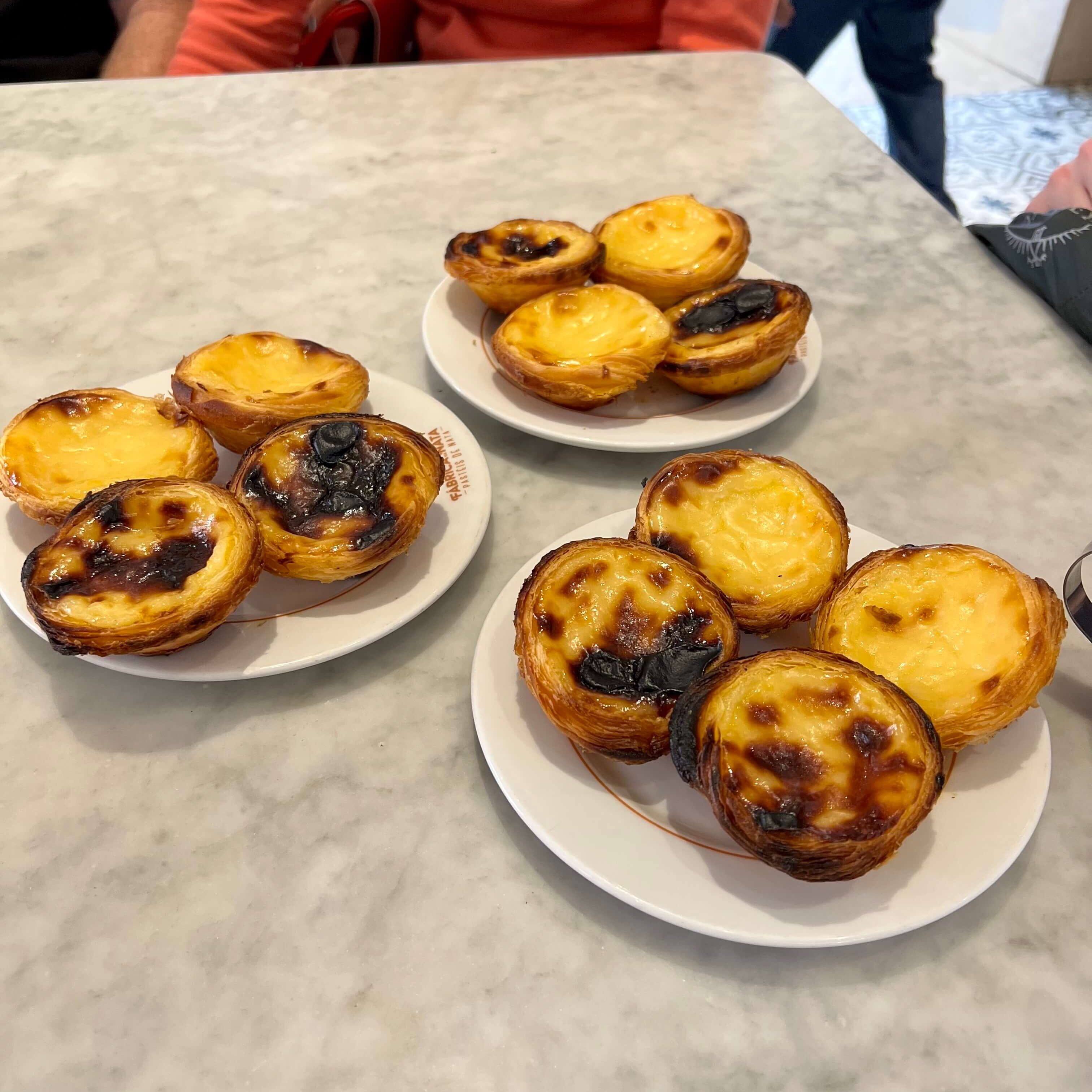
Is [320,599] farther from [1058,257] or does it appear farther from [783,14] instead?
[783,14]

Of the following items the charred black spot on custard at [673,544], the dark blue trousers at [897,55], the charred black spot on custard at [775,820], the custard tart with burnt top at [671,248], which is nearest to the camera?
the charred black spot on custard at [775,820]

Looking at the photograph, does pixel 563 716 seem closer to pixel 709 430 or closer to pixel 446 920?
pixel 446 920

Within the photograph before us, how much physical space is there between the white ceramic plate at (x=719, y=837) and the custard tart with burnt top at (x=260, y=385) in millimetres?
585

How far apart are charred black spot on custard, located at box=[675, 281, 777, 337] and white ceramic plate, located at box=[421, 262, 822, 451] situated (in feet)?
0.40

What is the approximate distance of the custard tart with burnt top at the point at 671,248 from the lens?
1888 mm

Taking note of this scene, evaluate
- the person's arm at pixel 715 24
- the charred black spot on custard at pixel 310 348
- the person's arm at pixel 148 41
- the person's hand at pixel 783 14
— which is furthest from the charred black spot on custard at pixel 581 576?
the person's hand at pixel 783 14

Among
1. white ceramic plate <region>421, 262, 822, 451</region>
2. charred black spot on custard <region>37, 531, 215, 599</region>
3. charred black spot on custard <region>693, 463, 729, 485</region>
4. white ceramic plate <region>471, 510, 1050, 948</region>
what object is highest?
charred black spot on custard <region>693, 463, 729, 485</region>

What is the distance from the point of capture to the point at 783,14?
3.87 m

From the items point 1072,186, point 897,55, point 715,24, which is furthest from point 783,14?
point 1072,186

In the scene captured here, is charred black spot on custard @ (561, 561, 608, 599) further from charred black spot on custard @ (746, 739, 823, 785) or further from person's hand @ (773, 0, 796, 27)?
person's hand @ (773, 0, 796, 27)

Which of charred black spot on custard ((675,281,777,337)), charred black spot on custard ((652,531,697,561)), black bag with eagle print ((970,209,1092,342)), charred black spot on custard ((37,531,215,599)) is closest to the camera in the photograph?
charred black spot on custard ((37,531,215,599))

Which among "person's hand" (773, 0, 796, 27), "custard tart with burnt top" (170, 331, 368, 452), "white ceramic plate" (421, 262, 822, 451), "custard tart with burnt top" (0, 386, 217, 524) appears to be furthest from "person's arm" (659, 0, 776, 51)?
"custard tart with burnt top" (0, 386, 217, 524)

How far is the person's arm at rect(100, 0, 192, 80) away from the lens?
3168 mm

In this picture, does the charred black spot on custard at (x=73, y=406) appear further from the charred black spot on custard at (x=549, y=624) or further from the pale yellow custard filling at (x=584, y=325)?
the charred black spot on custard at (x=549, y=624)
